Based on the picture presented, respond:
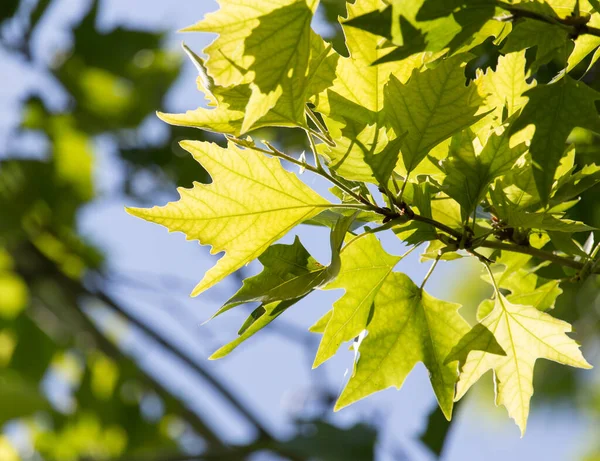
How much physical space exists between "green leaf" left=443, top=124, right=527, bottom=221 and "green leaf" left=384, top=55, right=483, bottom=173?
0.08ft

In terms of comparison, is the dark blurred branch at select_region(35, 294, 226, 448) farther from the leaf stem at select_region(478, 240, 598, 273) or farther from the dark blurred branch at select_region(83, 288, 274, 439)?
the leaf stem at select_region(478, 240, 598, 273)

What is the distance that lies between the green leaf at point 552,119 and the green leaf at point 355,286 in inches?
6.5

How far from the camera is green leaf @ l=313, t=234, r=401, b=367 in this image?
584mm

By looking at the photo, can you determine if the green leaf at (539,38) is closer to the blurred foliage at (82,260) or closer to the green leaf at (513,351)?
the green leaf at (513,351)

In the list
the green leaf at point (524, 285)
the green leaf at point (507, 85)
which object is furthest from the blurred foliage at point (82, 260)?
the green leaf at point (507, 85)

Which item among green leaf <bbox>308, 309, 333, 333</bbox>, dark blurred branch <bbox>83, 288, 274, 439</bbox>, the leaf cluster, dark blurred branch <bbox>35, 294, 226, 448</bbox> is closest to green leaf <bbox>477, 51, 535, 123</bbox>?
the leaf cluster

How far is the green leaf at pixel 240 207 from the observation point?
54 centimetres

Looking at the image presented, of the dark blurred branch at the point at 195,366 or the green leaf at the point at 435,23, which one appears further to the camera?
the dark blurred branch at the point at 195,366

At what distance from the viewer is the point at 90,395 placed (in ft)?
8.72

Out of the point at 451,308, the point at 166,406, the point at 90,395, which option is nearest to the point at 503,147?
the point at 451,308

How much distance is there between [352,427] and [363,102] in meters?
0.87

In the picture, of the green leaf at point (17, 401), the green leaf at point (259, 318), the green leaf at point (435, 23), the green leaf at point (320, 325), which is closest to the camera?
the green leaf at point (435, 23)

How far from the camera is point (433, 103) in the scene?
1.64ft

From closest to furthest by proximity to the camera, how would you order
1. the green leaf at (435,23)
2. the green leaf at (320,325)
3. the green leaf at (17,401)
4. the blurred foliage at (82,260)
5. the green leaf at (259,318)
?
the green leaf at (435,23) → the green leaf at (259,318) → the green leaf at (320,325) → the blurred foliage at (82,260) → the green leaf at (17,401)
